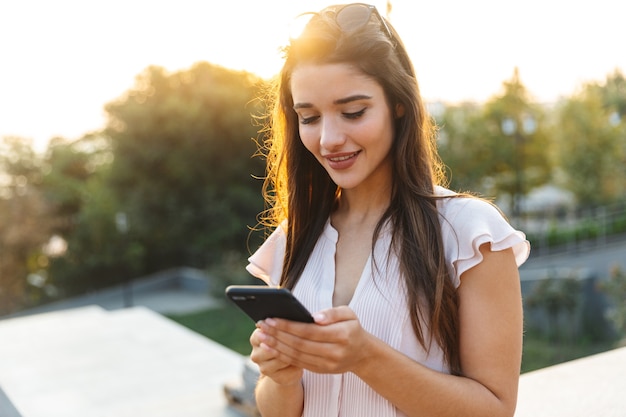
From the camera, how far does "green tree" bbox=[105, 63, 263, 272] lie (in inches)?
771

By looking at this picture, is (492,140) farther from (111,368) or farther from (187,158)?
(111,368)

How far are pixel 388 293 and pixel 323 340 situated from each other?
0.27 m

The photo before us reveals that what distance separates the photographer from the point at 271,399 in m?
1.38

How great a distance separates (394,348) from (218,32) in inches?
690

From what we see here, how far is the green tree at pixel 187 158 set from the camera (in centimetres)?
1959

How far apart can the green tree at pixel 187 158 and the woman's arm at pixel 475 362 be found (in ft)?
60.9

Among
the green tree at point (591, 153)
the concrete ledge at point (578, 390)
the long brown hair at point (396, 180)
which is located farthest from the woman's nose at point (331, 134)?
the green tree at point (591, 153)

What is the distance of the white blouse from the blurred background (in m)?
15.7

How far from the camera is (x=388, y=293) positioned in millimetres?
1224

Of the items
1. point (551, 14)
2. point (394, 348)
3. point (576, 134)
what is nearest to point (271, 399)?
point (394, 348)

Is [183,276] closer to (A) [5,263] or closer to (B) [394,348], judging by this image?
(A) [5,263]

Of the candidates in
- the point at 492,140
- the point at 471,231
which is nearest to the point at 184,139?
the point at 492,140

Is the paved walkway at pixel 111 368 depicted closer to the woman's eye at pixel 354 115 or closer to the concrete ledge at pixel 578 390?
the concrete ledge at pixel 578 390

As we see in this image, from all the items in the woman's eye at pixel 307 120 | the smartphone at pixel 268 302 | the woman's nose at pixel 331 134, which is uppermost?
the woman's eye at pixel 307 120
